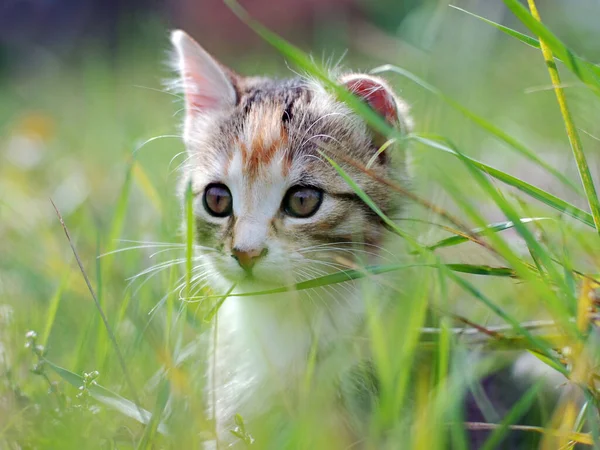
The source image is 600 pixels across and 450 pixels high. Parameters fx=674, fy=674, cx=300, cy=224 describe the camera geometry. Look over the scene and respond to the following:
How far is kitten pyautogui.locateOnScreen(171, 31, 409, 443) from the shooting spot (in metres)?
1.38

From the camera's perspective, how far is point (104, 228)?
7.39ft

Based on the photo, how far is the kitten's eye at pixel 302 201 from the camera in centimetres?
144

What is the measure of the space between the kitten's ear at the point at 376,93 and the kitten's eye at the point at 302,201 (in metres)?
0.22

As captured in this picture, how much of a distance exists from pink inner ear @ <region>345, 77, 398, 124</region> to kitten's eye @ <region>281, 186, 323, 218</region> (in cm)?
22

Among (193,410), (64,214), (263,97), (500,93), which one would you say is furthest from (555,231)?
(500,93)

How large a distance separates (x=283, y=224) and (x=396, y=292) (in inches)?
11.2

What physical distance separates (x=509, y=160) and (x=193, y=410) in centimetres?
207

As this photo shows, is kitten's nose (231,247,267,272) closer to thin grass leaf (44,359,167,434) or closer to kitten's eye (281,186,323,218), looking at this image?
kitten's eye (281,186,323,218)

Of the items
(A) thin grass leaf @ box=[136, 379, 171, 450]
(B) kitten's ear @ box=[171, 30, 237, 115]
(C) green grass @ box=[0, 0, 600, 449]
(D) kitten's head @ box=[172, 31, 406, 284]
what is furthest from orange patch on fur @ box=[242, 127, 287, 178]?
(A) thin grass leaf @ box=[136, 379, 171, 450]

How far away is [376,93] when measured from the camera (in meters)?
1.43

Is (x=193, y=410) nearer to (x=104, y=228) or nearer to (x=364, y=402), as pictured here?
(x=364, y=402)

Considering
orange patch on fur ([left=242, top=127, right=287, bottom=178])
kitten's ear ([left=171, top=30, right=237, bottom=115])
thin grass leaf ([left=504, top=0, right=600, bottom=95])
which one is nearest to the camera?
thin grass leaf ([left=504, top=0, right=600, bottom=95])

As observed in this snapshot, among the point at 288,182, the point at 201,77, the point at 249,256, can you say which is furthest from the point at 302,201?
the point at 201,77

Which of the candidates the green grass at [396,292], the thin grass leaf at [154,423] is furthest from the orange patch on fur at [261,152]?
the thin grass leaf at [154,423]
